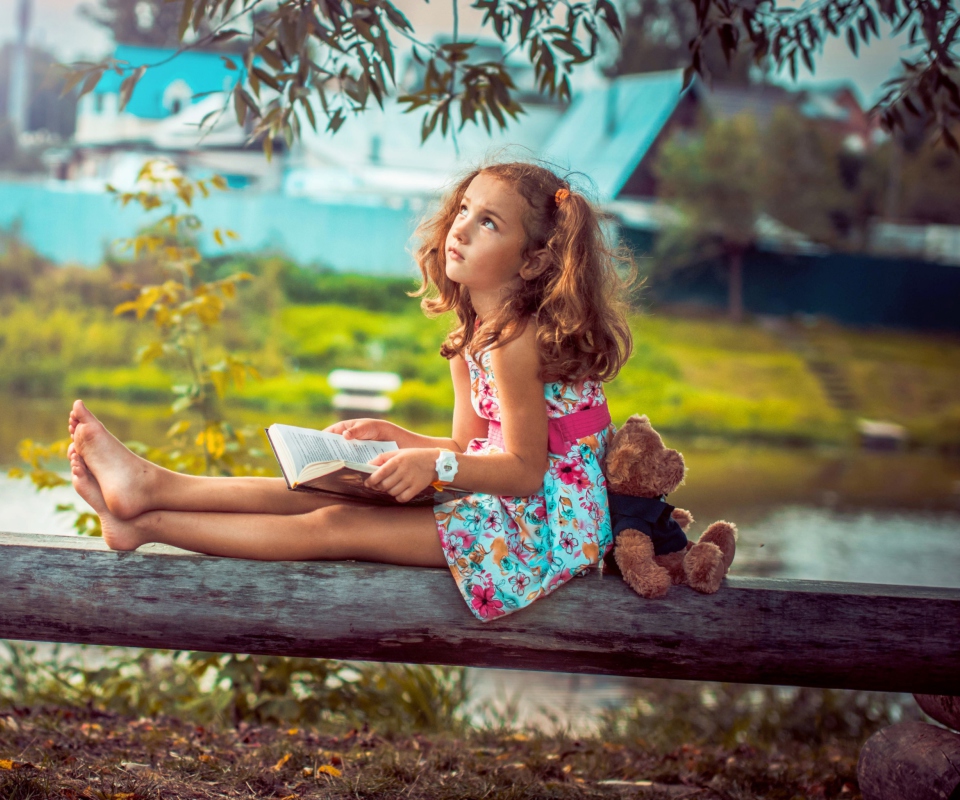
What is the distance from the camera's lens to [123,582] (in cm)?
198

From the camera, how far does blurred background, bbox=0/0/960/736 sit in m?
13.3

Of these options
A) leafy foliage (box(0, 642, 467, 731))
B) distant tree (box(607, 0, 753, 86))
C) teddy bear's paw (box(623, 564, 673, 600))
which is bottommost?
leafy foliage (box(0, 642, 467, 731))

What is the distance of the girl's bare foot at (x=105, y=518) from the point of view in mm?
2010

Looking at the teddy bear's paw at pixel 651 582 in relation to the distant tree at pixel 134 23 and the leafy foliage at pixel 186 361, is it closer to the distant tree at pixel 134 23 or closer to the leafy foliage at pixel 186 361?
the leafy foliage at pixel 186 361

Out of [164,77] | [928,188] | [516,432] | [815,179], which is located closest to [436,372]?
[164,77]

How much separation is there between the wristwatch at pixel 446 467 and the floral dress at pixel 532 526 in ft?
0.46

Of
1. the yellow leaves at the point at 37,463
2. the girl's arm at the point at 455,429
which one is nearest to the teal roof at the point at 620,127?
the yellow leaves at the point at 37,463

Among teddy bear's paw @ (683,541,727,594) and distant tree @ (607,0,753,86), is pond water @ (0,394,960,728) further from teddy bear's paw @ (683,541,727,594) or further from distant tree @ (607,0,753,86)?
distant tree @ (607,0,753,86)

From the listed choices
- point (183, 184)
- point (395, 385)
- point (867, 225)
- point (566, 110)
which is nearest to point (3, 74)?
point (566, 110)

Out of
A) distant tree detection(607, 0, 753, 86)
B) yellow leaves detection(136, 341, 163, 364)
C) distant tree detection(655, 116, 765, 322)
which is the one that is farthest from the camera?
distant tree detection(607, 0, 753, 86)

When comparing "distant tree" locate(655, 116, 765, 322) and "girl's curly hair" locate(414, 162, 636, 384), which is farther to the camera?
"distant tree" locate(655, 116, 765, 322)

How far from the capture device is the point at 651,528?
2135mm

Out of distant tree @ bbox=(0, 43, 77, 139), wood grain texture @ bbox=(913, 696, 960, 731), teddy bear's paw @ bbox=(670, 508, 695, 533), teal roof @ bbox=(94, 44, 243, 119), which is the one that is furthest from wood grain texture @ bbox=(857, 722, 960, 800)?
distant tree @ bbox=(0, 43, 77, 139)

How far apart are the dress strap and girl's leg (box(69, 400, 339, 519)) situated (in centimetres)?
51
